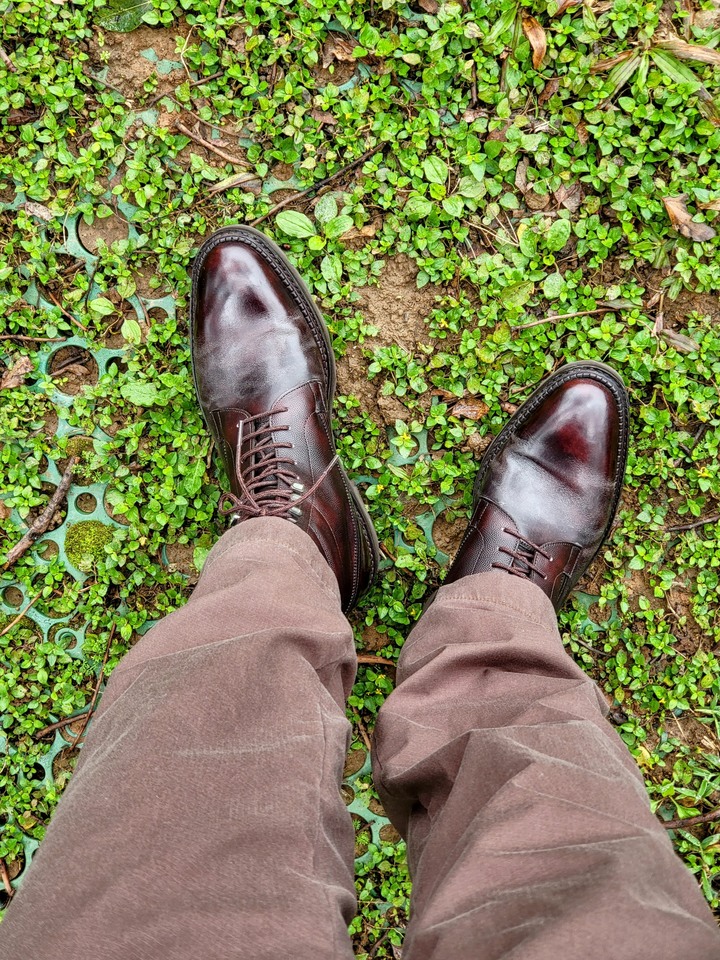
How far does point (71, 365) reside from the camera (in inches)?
86.4

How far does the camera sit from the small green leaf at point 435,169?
204 centimetres

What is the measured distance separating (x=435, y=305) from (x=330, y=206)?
1.50 ft

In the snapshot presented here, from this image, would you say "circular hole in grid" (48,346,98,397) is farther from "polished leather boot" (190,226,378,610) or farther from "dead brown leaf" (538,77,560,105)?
"dead brown leaf" (538,77,560,105)

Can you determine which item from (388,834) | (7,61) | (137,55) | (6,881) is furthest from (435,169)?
(6,881)

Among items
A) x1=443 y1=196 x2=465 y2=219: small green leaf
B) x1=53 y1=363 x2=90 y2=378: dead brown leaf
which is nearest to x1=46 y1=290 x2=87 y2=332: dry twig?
x1=53 y1=363 x2=90 y2=378: dead brown leaf

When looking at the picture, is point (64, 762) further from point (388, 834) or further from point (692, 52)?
point (692, 52)

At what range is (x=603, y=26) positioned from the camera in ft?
6.59

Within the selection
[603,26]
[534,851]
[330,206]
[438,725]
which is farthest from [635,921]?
[603,26]

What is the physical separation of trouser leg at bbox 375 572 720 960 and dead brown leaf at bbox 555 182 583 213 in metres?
1.29

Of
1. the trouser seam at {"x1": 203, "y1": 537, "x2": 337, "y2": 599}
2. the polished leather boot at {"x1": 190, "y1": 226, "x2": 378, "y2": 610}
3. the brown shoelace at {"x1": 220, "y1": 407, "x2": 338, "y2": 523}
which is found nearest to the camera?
the trouser seam at {"x1": 203, "y1": 537, "x2": 337, "y2": 599}

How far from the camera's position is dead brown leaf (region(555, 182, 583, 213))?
2.08 meters

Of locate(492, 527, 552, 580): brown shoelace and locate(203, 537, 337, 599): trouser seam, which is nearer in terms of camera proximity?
locate(203, 537, 337, 599): trouser seam

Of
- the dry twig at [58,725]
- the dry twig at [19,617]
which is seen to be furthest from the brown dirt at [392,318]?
the dry twig at [58,725]

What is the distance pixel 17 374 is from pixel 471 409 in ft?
4.99
